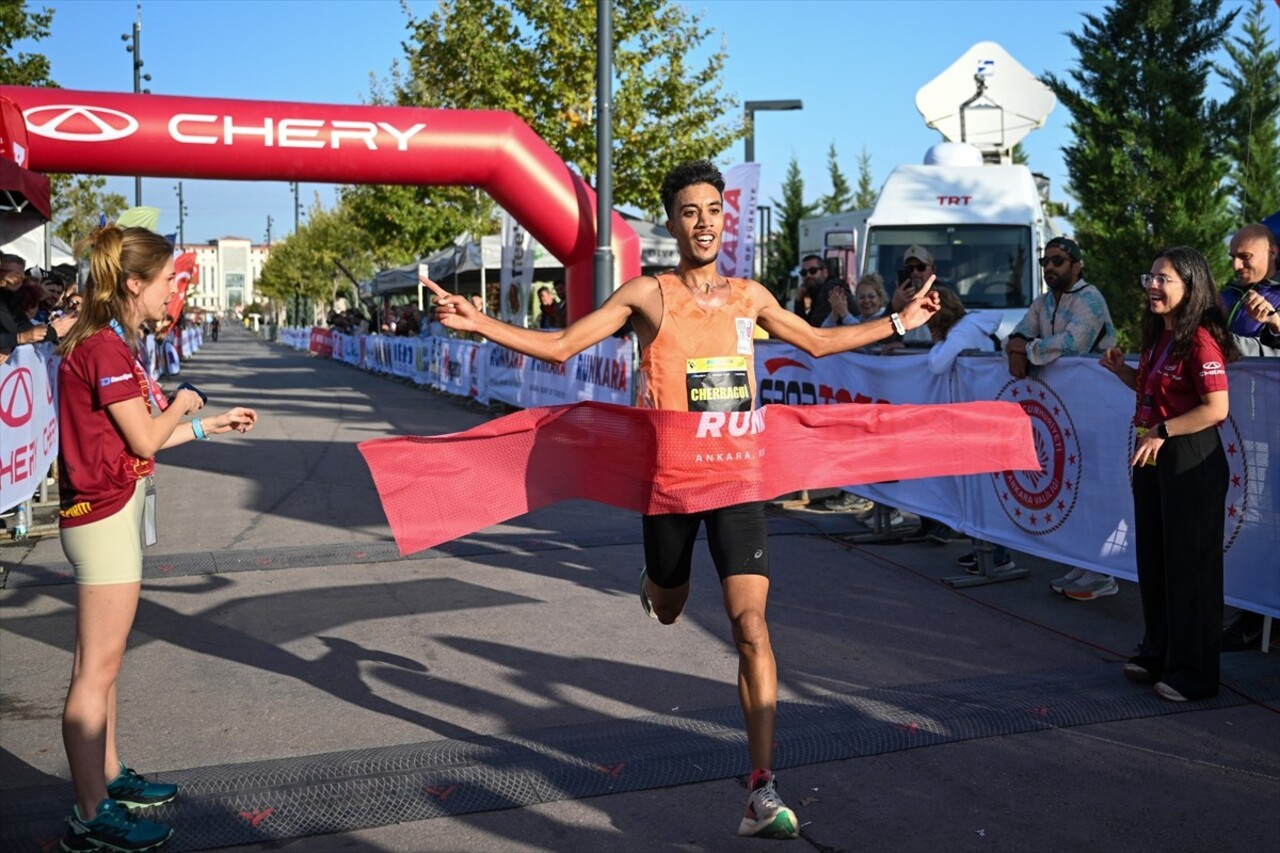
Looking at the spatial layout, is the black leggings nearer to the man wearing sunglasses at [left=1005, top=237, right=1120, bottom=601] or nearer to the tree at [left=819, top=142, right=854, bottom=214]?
the man wearing sunglasses at [left=1005, top=237, right=1120, bottom=601]

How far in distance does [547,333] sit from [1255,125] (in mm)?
26851

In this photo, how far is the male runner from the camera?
4328 mm

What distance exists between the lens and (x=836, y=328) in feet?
15.9

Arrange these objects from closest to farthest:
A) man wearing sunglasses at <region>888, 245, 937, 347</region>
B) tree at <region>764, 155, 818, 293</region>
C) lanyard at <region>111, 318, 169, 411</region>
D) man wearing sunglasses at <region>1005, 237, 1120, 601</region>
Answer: lanyard at <region>111, 318, 169, 411</region> < man wearing sunglasses at <region>888, 245, 937, 347</region> < man wearing sunglasses at <region>1005, 237, 1120, 601</region> < tree at <region>764, 155, 818, 293</region>

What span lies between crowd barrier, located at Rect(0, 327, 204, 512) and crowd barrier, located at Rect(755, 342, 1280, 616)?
567 cm

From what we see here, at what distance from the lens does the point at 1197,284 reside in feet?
18.7

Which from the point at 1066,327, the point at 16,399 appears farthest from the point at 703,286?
the point at 16,399

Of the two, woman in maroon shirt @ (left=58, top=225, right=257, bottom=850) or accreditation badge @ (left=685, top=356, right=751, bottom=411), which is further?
accreditation badge @ (left=685, top=356, right=751, bottom=411)

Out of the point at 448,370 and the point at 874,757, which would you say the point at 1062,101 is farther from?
the point at 874,757

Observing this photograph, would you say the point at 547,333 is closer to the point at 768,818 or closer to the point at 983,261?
the point at 768,818

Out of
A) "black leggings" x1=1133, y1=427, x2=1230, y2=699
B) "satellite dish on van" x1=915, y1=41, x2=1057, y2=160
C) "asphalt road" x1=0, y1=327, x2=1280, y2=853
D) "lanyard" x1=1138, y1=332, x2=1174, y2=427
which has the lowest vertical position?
"asphalt road" x1=0, y1=327, x2=1280, y2=853

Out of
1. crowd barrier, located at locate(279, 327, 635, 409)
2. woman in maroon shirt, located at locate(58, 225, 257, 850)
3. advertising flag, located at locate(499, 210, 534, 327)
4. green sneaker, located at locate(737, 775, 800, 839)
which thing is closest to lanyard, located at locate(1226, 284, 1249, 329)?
green sneaker, located at locate(737, 775, 800, 839)

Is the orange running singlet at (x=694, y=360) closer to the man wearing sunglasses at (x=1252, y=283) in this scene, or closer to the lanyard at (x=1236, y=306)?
the man wearing sunglasses at (x=1252, y=283)

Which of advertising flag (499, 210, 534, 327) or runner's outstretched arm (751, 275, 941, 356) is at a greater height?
advertising flag (499, 210, 534, 327)
